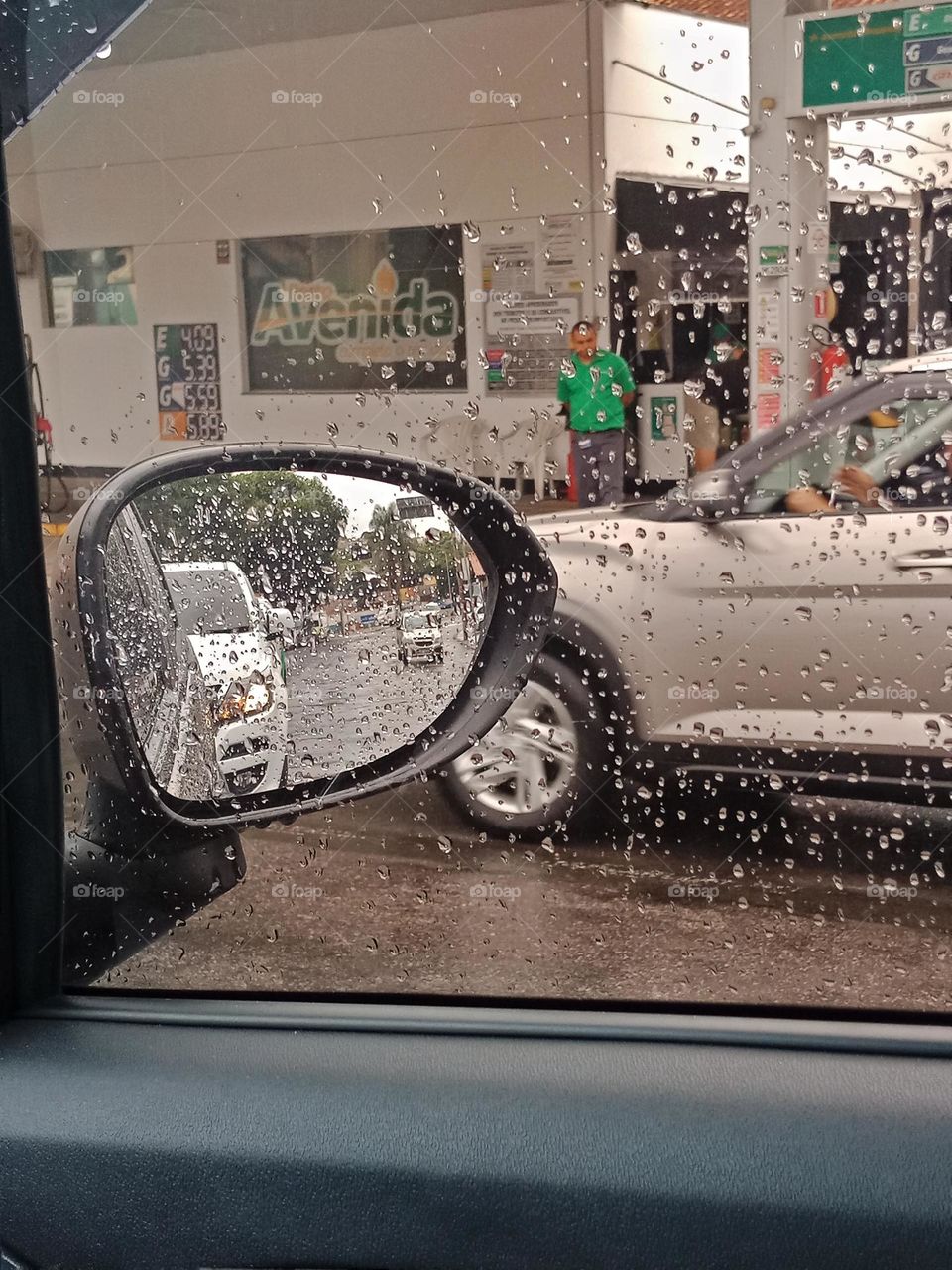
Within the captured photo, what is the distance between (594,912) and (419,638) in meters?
0.44

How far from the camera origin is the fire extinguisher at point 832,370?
1.65 meters

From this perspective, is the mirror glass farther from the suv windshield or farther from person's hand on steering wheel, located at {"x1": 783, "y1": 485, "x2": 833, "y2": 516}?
person's hand on steering wheel, located at {"x1": 783, "y1": 485, "x2": 833, "y2": 516}

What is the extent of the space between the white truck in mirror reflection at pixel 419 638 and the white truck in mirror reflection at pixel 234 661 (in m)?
0.18

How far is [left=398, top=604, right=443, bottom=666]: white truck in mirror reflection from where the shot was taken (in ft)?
6.01

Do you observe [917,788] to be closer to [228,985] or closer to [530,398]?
[530,398]

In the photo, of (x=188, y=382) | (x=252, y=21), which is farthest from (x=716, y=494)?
(x=252, y=21)

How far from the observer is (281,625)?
1.84 meters

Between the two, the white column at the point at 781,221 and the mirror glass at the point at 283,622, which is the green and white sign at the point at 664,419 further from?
the mirror glass at the point at 283,622

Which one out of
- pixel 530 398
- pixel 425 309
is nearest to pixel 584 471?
pixel 530 398

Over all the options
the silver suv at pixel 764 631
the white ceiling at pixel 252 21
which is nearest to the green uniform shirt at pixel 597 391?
the silver suv at pixel 764 631

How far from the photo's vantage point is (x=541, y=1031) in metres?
1.67

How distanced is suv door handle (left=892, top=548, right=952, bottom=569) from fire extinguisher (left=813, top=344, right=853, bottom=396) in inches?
9.1

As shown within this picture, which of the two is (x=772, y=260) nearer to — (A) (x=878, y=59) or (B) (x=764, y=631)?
(A) (x=878, y=59)

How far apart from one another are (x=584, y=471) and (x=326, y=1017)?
2.62 feet
